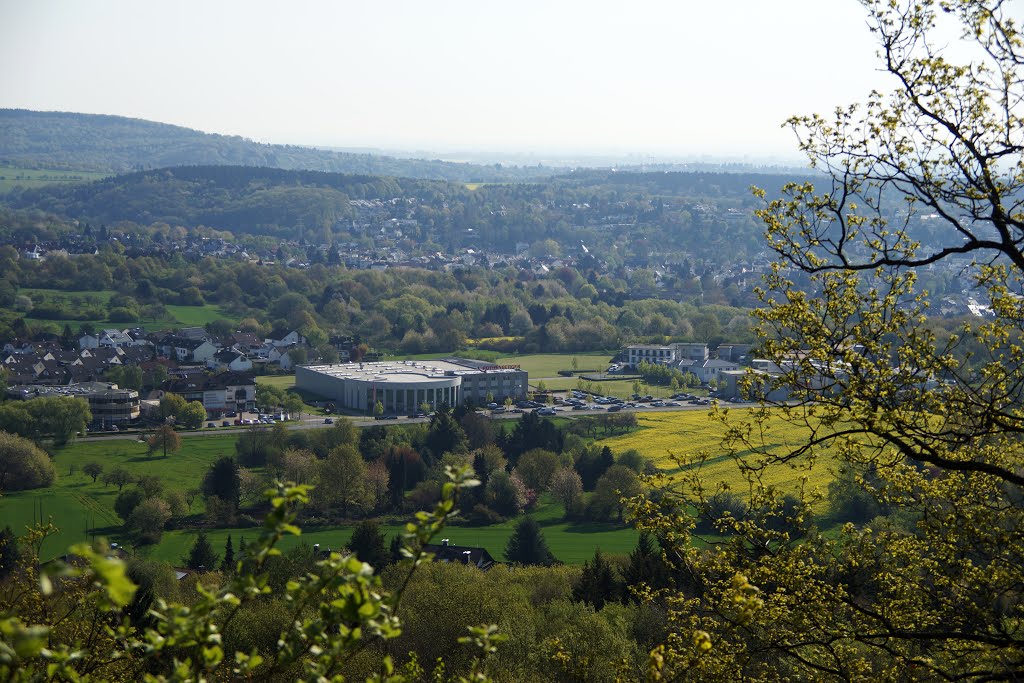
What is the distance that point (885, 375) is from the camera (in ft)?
18.8

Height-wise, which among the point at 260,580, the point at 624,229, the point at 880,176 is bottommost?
the point at 624,229

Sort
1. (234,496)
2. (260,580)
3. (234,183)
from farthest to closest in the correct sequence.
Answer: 1. (234,183)
2. (234,496)
3. (260,580)

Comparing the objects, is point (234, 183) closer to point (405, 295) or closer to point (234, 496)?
point (405, 295)

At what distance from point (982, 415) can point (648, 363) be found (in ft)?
158

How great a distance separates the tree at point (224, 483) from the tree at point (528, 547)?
7.84 metres

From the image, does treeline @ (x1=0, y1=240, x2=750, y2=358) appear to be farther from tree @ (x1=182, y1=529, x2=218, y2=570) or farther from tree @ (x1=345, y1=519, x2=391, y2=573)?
tree @ (x1=345, y1=519, x2=391, y2=573)

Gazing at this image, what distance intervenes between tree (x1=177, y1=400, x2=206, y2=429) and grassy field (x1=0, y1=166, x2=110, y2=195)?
101 meters

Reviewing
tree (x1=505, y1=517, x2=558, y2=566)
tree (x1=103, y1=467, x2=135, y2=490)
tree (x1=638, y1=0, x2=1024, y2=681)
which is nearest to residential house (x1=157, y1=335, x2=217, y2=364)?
tree (x1=103, y1=467, x2=135, y2=490)

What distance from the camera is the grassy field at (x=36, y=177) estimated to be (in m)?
134

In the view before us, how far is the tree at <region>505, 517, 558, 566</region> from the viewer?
80.5 feet

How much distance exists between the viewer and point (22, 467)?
99.1ft

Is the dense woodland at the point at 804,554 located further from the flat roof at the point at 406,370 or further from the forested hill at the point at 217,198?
the forested hill at the point at 217,198

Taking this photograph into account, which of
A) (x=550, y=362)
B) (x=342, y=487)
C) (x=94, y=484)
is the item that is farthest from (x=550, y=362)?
(x=94, y=484)

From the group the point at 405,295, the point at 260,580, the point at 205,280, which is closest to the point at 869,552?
the point at 260,580
